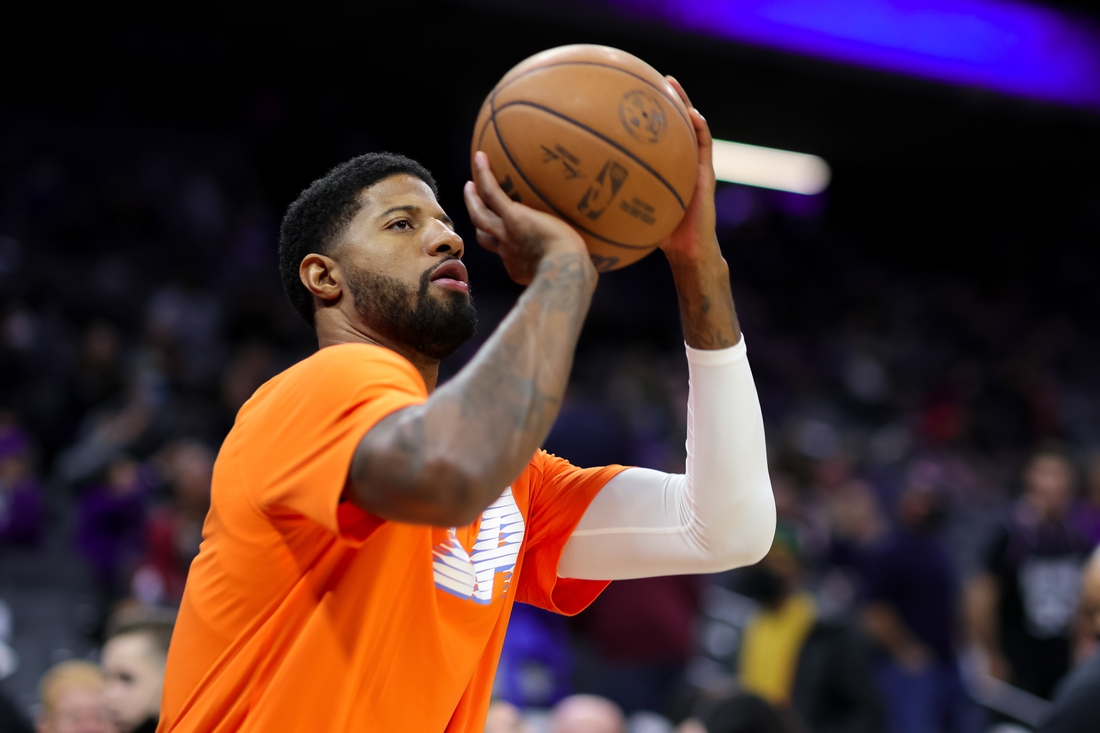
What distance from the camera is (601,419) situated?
5957 millimetres

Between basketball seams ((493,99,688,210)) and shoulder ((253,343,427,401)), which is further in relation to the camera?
basketball seams ((493,99,688,210))

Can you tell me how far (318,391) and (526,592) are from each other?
0.86m

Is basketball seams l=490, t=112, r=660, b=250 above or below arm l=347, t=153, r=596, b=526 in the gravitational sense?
above

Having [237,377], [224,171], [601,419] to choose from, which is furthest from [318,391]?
[224,171]

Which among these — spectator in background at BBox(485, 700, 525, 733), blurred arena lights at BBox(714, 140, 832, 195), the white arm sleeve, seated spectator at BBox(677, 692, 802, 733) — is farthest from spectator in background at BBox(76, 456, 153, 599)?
blurred arena lights at BBox(714, 140, 832, 195)

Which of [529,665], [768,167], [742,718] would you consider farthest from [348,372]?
[768,167]

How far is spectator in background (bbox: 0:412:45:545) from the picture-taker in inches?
298

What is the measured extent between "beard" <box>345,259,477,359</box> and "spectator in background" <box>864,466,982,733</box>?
18.0 feet

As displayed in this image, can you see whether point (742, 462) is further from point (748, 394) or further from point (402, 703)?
point (402, 703)

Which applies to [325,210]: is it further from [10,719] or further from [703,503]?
[10,719]

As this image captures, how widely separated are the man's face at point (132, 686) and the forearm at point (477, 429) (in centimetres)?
211

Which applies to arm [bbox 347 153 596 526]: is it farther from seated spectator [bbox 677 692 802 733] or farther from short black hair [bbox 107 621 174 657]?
seated spectator [bbox 677 692 802 733]

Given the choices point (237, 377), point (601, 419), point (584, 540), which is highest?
point (584, 540)

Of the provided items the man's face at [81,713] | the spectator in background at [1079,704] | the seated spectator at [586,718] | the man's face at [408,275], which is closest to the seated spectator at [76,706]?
the man's face at [81,713]
